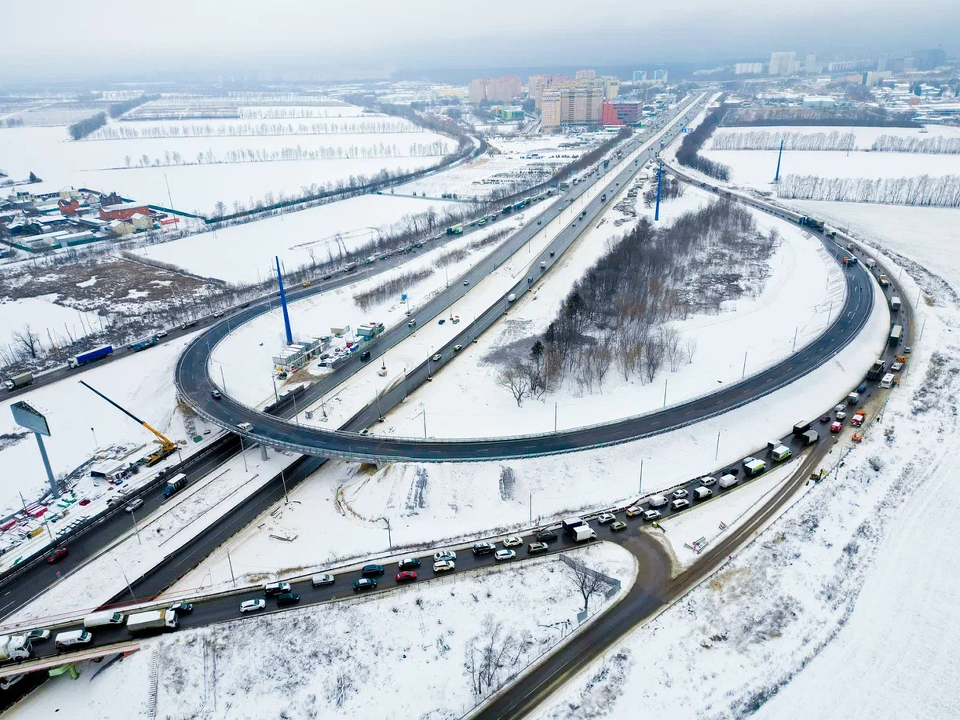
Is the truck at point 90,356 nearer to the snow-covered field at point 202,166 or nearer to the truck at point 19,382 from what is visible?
the truck at point 19,382

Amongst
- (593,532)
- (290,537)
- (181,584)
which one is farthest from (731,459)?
(181,584)

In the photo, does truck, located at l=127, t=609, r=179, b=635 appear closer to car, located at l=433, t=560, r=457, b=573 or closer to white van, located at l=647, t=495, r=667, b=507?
car, located at l=433, t=560, r=457, b=573

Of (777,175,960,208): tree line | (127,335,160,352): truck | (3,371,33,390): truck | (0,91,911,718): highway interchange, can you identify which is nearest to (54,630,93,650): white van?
(0,91,911,718): highway interchange

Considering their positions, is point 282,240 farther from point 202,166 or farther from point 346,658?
point 202,166

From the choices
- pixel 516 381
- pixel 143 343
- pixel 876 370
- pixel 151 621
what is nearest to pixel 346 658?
pixel 151 621

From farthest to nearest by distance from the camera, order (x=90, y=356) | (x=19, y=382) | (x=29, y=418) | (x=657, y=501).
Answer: (x=90, y=356) < (x=19, y=382) < (x=657, y=501) < (x=29, y=418)

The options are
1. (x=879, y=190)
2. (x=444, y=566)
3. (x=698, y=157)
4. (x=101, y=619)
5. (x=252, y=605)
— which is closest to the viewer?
(x=101, y=619)
